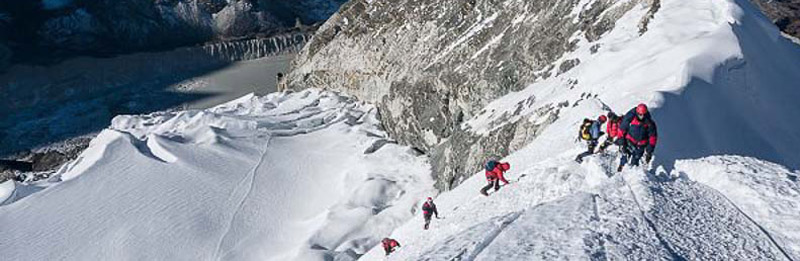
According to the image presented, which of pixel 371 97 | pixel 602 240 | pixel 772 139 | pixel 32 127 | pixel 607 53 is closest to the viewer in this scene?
pixel 602 240

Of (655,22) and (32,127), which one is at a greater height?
(655,22)

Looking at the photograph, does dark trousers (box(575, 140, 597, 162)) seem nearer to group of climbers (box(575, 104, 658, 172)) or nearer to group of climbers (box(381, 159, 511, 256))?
group of climbers (box(575, 104, 658, 172))

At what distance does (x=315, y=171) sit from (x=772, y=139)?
746 inches

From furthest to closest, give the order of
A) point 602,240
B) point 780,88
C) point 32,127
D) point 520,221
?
point 32,127
point 780,88
point 520,221
point 602,240

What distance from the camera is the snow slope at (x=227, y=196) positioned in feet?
83.0

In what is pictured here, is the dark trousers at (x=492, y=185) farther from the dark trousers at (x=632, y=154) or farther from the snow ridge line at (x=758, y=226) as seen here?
the snow ridge line at (x=758, y=226)

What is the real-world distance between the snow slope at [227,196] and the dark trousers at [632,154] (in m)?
11.7

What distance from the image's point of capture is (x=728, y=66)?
747 inches

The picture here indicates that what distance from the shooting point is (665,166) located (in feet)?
48.6

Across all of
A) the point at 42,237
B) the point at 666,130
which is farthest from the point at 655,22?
the point at 42,237

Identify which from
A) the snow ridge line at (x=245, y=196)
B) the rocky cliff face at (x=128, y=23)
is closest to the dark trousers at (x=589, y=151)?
the snow ridge line at (x=245, y=196)

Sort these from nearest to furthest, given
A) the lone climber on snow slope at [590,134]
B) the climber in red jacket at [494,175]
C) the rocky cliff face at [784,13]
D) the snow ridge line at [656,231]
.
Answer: the snow ridge line at [656,231] → the lone climber on snow slope at [590,134] → the climber in red jacket at [494,175] → the rocky cliff face at [784,13]

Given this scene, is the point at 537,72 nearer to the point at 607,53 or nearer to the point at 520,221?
the point at 607,53

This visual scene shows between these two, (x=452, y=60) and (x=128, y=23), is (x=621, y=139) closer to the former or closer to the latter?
Result: (x=452, y=60)
